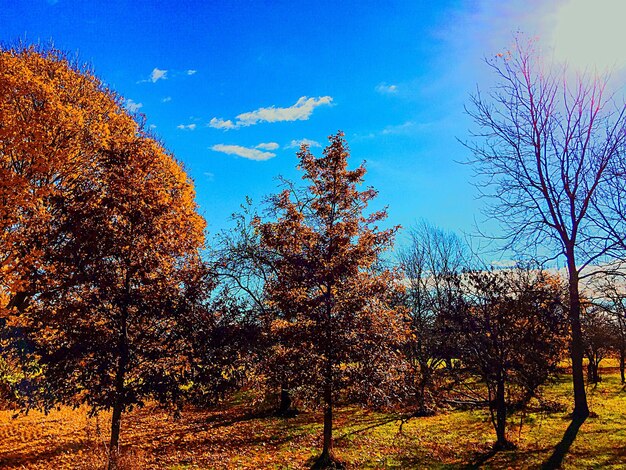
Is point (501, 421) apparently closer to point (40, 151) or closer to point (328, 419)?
point (328, 419)

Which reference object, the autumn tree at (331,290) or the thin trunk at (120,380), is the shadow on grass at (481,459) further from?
the thin trunk at (120,380)

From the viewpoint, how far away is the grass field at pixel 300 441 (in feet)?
36.9

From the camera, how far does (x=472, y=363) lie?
12594 millimetres

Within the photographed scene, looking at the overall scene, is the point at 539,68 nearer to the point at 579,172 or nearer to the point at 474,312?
the point at 579,172

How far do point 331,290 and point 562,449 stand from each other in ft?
26.4

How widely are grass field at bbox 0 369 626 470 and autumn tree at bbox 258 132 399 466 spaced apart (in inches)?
108

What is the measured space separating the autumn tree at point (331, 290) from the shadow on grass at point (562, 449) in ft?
16.0

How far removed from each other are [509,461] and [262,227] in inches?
383

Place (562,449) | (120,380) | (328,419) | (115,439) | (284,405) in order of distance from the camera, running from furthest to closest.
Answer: (284,405) < (328,419) < (562,449) < (115,439) < (120,380)

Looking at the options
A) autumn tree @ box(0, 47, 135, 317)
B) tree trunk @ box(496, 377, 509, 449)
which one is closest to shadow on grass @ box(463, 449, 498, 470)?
tree trunk @ box(496, 377, 509, 449)

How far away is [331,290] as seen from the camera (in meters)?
11.5

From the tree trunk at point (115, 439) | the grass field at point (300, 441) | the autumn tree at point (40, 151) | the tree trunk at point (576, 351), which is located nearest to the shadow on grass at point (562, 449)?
the grass field at point (300, 441)

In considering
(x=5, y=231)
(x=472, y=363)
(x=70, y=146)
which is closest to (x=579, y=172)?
(x=472, y=363)

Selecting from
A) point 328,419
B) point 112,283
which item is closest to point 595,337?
point 328,419
